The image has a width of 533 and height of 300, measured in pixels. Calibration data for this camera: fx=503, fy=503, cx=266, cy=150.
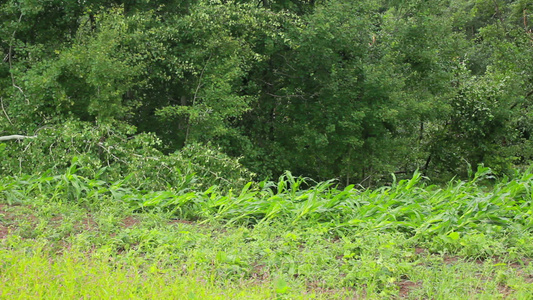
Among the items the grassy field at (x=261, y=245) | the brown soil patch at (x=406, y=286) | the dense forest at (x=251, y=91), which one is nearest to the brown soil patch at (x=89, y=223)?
the grassy field at (x=261, y=245)

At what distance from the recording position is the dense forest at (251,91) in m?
8.14

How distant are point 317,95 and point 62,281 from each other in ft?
33.2

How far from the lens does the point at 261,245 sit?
3934 millimetres

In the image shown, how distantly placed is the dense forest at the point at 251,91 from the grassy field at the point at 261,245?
5.92 feet

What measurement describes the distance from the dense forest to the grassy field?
1.80 metres

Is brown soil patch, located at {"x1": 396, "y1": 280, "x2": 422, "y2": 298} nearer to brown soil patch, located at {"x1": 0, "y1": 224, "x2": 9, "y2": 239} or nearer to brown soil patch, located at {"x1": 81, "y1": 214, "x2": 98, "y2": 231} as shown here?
brown soil patch, located at {"x1": 81, "y1": 214, "x2": 98, "y2": 231}

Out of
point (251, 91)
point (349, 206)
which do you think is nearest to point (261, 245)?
point (349, 206)

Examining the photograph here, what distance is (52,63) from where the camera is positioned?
917 cm

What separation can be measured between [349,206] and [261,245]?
1388 mm

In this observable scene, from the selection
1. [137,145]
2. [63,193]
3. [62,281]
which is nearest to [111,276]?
[62,281]

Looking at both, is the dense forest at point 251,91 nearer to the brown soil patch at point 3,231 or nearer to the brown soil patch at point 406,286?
the brown soil patch at point 3,231

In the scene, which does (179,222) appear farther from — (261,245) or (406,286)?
(406,286)

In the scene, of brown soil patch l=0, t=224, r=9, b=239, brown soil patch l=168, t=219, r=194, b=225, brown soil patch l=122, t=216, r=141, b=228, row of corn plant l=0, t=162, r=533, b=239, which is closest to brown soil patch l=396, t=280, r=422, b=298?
row of corn plant l=0, t=162, r=533, b=239

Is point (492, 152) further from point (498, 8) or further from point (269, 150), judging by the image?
point (269, 150)
